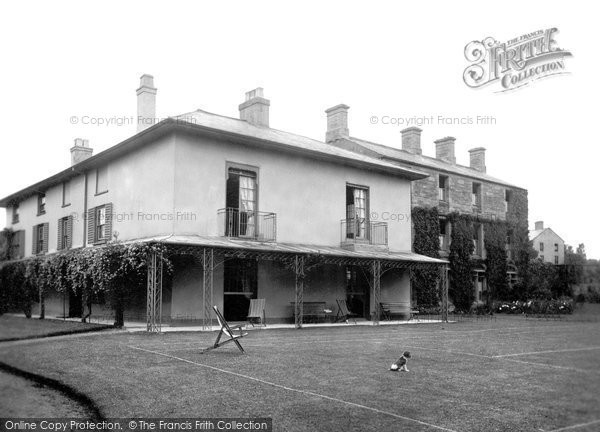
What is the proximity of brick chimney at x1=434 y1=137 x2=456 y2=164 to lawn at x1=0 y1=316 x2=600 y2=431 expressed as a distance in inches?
932

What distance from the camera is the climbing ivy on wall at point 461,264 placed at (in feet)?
93.1

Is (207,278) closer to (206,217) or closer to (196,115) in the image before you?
(206,217)

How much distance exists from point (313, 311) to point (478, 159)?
69.3 feet

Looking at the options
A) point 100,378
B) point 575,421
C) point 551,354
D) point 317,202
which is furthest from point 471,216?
point 575,421

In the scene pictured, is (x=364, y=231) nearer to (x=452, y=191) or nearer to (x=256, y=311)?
(x=256, y=311)

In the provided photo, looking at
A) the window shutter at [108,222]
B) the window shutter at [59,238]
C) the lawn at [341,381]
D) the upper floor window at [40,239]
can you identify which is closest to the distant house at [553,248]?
the lawn at [341,381]

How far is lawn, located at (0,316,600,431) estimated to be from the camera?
4258 millimetres

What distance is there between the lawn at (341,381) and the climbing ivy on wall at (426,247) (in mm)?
15394

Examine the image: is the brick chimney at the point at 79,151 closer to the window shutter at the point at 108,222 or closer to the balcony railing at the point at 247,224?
the window shutter at the point at 108,222

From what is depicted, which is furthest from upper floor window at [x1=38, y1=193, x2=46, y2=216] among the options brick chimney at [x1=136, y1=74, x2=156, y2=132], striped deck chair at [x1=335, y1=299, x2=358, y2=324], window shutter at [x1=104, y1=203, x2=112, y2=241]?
striped deck chair at [x1=335, y1=299, x2=358, y2=324]

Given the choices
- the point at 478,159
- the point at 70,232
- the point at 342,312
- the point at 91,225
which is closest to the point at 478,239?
the point at 478,159

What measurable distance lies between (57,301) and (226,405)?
1945cm

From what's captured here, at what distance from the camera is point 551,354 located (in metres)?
9.12

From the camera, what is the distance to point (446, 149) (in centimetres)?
3381
